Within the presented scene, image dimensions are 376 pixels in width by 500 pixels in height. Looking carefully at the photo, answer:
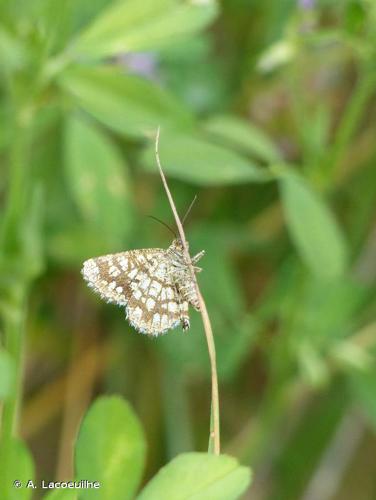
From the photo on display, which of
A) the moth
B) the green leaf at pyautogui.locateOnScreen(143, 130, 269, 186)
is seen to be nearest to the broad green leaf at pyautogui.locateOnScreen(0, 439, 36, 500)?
the moth

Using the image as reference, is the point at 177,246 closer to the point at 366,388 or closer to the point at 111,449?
the point at 111,449

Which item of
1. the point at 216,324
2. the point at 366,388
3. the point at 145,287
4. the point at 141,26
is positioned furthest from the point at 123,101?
the point at 366,388

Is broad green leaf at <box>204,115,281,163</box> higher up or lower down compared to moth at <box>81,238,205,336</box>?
higher up

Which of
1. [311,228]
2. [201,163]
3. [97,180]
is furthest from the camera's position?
[97,180]

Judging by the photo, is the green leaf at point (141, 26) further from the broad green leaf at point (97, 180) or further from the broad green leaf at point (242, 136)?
the broad green leaf at point (97, 180)

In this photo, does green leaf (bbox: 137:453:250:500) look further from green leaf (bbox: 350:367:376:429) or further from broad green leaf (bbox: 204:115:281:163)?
green leaf (bbox: 350:367:376:429)

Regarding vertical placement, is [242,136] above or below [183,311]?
above

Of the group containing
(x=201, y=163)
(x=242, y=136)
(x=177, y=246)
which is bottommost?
(x=177, y=246)
